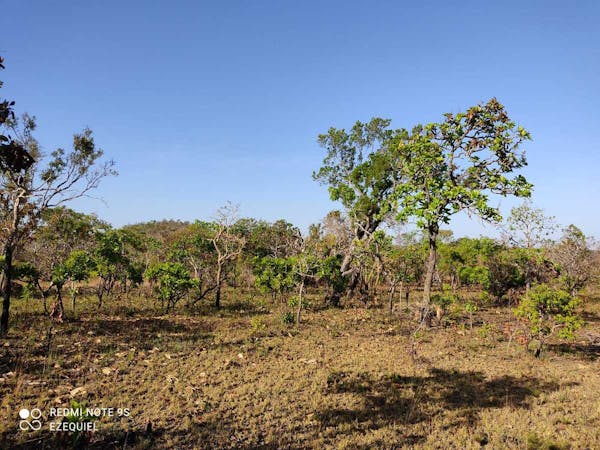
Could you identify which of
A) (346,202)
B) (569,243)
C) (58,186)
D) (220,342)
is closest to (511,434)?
(220,342)

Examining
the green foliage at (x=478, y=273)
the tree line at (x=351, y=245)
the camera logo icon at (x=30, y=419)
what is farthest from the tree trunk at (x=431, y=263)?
the camera logo icon at (x=30, y=419)

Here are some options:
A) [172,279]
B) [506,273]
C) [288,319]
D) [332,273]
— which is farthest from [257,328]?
[506,273]

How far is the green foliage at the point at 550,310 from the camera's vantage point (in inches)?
523

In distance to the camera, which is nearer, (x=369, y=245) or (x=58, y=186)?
(x=58, y=186)

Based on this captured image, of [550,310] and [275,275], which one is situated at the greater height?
[275,275]

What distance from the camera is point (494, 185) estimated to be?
51.5 ft

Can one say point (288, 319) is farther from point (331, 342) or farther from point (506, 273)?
point (506, 273)

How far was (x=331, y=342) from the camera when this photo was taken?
15852 millimetres

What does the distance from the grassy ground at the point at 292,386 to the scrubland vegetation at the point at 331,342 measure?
0.20ft

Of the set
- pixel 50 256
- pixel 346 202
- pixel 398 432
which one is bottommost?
pixel 398 432

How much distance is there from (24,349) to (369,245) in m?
20.1

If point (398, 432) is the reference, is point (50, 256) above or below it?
above

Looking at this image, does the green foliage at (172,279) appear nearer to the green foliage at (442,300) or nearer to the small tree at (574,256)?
the green foliage at (442,300)

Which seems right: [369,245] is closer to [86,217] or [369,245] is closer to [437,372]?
[437,372]
